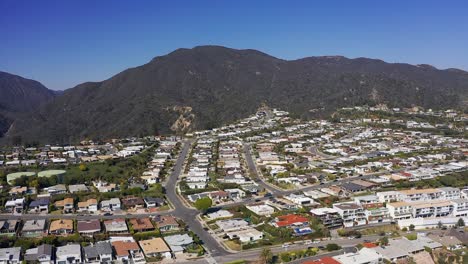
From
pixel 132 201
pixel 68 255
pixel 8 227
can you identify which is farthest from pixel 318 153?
pixel 8 227

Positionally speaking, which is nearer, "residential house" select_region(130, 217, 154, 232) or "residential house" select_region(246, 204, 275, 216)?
"residential house" select_region(130, 217, 154, 232)

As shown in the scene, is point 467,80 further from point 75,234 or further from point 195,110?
point 75,234

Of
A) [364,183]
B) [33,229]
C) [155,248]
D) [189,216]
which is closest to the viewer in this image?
[155,248]

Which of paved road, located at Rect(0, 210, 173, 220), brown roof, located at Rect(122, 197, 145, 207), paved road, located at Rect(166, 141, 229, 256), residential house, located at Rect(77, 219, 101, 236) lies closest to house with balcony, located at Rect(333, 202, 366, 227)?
paved road, located at Rect(166, 141, 229, 256)

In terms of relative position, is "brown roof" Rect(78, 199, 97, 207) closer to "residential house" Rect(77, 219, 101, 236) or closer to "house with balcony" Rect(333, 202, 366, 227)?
"residential house" Rect(77, 219, 101, 236)

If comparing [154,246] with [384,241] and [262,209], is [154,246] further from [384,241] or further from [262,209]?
[384,241]

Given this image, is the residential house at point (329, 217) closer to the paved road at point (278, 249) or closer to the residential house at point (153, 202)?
the paved road at point (278, 249)

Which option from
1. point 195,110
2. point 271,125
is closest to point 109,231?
point 271,125
